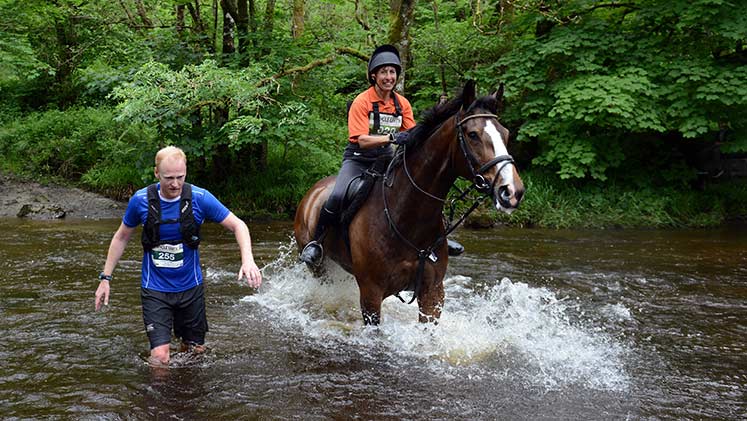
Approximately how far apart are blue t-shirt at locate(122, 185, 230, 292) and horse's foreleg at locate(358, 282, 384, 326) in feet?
4.91

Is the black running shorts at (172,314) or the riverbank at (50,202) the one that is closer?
the black running shorts at (172,314)

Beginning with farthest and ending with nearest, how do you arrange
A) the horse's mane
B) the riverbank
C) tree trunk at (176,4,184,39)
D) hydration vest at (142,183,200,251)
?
tree trunk at (176,4,184,39), the riverbank, the horse's mane, hydration vest at (142,183,200,251)

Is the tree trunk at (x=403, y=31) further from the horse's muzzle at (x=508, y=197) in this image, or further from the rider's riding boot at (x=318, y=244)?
the horse's muzzle at (x=508, y=197)

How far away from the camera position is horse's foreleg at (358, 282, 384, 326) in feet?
18.8

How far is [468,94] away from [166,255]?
9.00 ft

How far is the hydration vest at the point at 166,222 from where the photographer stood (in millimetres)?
4805

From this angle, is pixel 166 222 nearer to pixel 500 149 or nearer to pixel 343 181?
pixel 343 181

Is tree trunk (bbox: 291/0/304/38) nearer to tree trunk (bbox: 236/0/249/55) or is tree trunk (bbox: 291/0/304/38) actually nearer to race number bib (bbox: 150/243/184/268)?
tree trunk (bbox: 236/0/249/55)

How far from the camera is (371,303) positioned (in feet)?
18.8

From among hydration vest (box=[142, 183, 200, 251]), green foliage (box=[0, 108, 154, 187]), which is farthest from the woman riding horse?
green foliage (box=[0, 108, 154, 187])

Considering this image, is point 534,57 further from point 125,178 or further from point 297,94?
point 125,178

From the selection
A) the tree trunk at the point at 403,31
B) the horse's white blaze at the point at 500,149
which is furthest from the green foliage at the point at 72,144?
the horse's white blaze at the point at 500,149

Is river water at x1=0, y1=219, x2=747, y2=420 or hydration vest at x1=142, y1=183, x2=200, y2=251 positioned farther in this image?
hydration vest at x1=142, y1=183, x2=200, y2=251

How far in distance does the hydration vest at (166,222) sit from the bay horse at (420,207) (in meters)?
1.61
